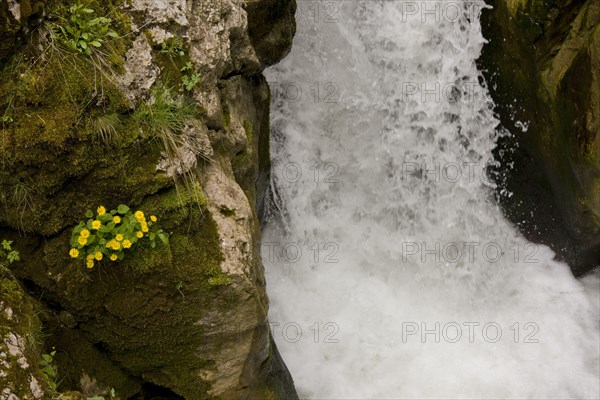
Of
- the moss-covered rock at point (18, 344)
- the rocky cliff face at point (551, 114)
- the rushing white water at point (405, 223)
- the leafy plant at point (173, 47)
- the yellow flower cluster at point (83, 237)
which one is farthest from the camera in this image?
the rushing white water at point (405, 223)

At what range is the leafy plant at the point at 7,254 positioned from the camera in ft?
9.68

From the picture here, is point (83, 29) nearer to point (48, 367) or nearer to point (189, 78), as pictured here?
point (189, 78)

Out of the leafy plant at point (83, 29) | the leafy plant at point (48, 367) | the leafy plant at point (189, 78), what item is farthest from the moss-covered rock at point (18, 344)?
the leafy plant at point (189, 78)

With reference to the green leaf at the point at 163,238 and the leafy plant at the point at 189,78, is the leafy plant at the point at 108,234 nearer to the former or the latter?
the green leaf at the point at 163,238

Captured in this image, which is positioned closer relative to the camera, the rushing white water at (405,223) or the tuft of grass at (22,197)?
the tuft of grass at (22,197)

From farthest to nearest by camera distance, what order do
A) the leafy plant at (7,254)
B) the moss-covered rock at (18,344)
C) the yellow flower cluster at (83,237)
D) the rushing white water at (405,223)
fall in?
the rushing white water at (405,223) → the leafy plant at (7,254) → the yellow flower cluster at (83,237) → the moss-covered rock at (18,344)

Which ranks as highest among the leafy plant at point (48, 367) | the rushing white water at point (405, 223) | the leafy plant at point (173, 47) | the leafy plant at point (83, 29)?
the leafy plant at point (83, 29)

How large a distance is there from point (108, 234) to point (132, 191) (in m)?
0.25

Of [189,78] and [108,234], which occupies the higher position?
[189,78]

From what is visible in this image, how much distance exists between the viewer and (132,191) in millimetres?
2977

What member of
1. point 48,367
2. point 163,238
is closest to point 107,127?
point 163,238

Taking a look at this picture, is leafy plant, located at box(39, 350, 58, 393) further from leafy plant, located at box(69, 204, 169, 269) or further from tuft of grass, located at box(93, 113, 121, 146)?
tuft of grass, located at box(93, 113, 121, 146)

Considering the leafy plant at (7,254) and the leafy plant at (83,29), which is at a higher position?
the leafy plant at (83,29)

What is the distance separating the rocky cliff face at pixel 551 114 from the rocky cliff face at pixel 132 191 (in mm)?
3230
